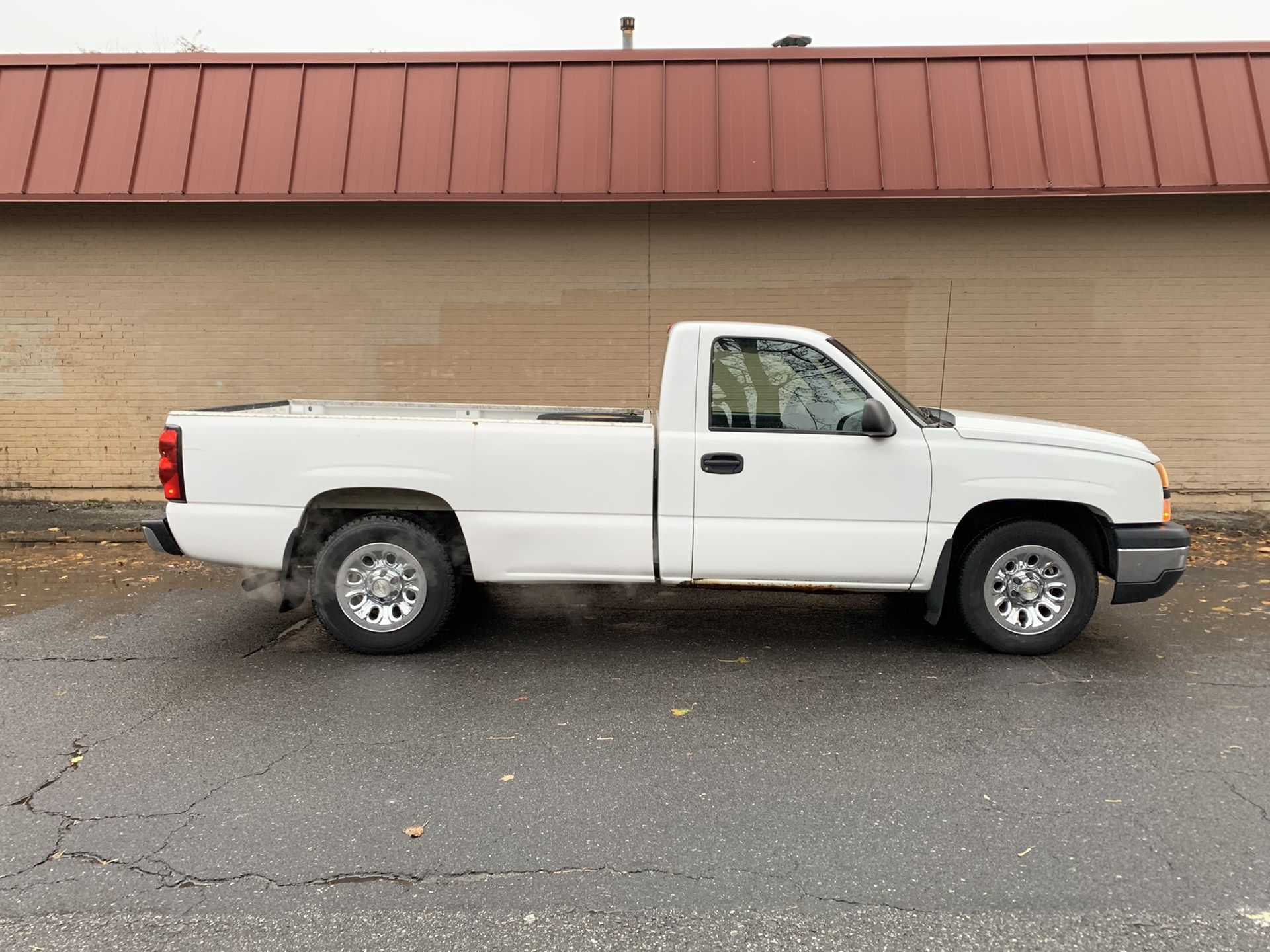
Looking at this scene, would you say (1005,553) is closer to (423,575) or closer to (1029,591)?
(1029,591)

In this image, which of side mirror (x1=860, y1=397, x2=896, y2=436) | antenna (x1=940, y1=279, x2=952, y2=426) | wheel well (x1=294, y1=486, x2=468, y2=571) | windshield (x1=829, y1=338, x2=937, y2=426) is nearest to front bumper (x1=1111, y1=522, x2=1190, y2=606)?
windshield (x1=829, y1=338, x2=937, y2=426)

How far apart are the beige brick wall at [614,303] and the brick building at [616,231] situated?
0.09 ft

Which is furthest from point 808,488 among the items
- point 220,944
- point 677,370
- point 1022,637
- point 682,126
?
point 682,126

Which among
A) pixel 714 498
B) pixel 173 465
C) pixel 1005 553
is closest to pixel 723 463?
pixel 714 498

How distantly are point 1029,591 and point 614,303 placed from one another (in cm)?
561

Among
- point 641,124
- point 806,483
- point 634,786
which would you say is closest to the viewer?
point 634,786

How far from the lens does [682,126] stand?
9.00 m

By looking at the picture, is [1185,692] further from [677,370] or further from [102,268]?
[102,268]

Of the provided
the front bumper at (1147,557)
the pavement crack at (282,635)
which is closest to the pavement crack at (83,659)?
the pavement crack at (282,635)

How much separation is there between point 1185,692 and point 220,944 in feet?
15.5

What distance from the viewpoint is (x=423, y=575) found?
5535 mm

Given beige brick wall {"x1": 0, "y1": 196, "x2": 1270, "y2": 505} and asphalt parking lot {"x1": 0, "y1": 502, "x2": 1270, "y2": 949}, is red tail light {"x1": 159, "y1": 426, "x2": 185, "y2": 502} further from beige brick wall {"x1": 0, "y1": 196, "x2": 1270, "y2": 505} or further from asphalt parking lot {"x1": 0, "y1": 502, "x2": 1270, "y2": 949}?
beige brick wall {"x1": 0, "y1": 196, "x2": 1270, "y2": 505}

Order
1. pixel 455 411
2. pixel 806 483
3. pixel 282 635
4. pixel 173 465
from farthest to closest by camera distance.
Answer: pixel 455 411 < pixel 282 635 < pixel 173 465 < pixel 806 483

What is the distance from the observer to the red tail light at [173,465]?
17.9ft
